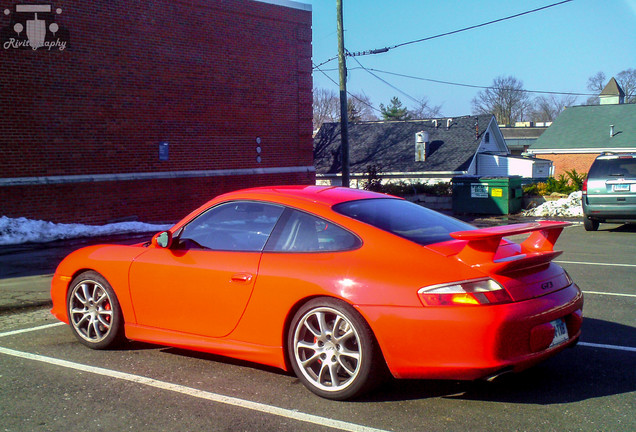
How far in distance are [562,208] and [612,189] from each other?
7217 mm

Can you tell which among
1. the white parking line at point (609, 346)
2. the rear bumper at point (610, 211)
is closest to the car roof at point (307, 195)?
the white parking line at point (609, 346)

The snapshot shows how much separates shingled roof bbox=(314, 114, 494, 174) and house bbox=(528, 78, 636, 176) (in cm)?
722

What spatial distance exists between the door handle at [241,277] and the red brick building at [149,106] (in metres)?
13.4

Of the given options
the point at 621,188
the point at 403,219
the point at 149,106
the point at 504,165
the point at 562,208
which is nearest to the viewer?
the point at 403,219

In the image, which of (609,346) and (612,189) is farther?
(612,189)

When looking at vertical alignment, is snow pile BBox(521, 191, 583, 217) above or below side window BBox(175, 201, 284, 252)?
below

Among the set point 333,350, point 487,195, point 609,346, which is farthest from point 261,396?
point 487,195

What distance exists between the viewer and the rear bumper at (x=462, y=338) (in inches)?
151

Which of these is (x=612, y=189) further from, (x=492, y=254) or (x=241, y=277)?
(x=241, y=277)

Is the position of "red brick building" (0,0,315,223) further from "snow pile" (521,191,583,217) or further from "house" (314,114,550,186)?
"house" (314,114,550,186)

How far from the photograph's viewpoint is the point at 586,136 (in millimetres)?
46812

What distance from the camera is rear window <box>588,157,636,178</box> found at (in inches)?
601

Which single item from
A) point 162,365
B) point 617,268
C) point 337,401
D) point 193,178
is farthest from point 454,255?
point 193,178

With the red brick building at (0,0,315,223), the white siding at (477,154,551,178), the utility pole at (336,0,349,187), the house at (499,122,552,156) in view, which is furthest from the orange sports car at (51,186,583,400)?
the house at (499,122,552,156)
